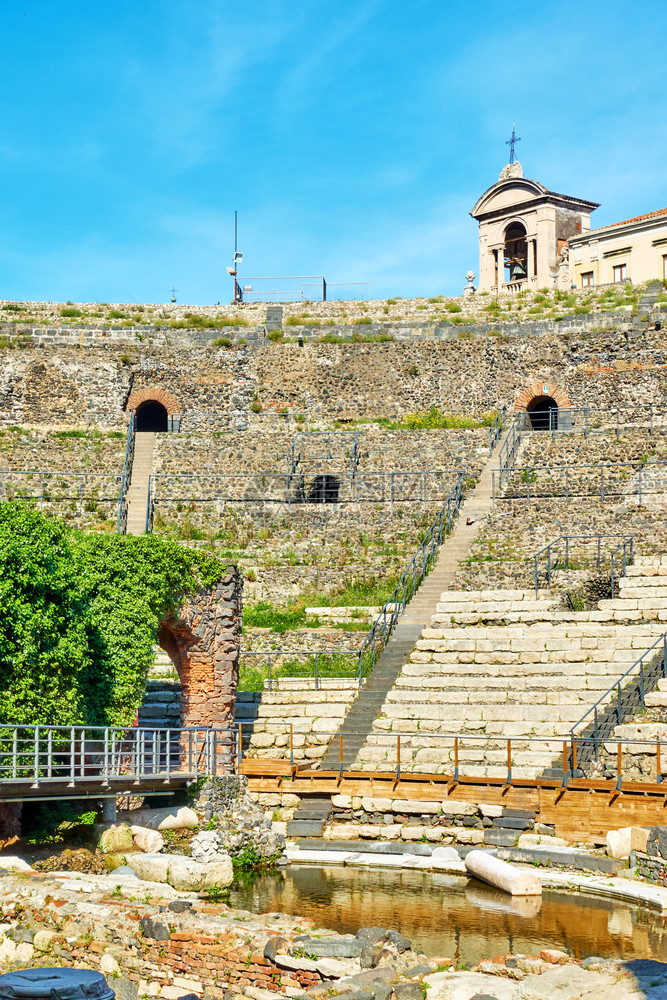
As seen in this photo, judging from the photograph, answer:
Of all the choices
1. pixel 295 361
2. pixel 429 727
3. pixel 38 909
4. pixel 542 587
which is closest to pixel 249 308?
pixel 295 361

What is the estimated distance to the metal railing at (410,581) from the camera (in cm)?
2444

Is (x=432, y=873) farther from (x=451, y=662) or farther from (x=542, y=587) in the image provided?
(x=542, y=587)

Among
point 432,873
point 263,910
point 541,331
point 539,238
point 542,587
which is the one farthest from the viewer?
point 539,238

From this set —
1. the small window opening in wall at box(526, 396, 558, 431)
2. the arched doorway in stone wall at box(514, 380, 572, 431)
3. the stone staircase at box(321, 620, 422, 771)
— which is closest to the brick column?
the stone staircase at box(321, 620, 422, 771)

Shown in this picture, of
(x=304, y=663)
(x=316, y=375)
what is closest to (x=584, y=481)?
(x=304, y=663)

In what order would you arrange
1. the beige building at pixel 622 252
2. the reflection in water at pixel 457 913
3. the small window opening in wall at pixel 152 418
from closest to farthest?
the reflection in water at pixel 457 913
the small window opening in wall at pixel 152 418
the beige building at pixel 622 252

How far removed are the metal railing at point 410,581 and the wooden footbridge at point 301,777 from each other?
12.9 ft

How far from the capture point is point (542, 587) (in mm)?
26703

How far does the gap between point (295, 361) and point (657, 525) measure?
1592 centimetres

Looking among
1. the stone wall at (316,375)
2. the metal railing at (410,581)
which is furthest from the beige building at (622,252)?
the metal railing at (410,581)

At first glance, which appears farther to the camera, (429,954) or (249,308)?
(249,308)

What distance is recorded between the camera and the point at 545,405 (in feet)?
123

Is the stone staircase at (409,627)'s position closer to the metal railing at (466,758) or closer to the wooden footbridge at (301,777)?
the metal railing at (466,758)

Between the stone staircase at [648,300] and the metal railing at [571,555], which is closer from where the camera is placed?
the metal railing at [571,555]
